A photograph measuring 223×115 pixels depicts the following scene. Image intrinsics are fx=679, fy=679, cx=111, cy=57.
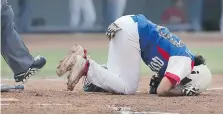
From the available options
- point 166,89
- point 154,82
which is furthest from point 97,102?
point 154,82

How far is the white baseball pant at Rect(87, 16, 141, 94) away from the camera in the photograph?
634 cm

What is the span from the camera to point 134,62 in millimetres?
6359

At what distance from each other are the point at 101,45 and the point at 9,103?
32.8 feet

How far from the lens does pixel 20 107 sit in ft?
17.7

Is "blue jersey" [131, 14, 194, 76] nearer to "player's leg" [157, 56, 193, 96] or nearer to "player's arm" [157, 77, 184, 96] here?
"player's leg" [157, 56, 193, 96]

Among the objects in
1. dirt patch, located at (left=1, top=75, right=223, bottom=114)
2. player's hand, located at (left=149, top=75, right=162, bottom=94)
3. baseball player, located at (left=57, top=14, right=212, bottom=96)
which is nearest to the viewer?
dirt patch, located at (left=1, top=75, right=223, bottom=114)

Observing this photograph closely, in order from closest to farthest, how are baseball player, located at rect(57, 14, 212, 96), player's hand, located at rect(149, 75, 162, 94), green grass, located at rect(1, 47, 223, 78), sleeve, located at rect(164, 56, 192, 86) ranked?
sleeve, located at rect(164, 56, 192, 86)
baseball player, located at rect(57, 14, 212, 96)
player's hand, located at rect(149, 75, 162, 94)
green grass, located at rect(1, 47, 223, 78)

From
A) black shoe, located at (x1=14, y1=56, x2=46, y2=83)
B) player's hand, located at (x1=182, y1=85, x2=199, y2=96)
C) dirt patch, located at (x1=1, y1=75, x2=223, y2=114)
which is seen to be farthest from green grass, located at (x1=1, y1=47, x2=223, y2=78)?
player's hand, located at (x1=182, y1=85, x2=199, y2=96)

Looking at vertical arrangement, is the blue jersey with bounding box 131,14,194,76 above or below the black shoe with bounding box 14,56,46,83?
above

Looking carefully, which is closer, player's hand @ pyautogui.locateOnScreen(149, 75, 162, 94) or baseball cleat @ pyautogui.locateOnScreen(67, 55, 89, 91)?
baseball cleat @ pyautogui.locateOnScreen(67, 55, 89, 91)

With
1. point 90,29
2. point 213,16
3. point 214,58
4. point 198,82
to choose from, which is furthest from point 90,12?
point 198,82

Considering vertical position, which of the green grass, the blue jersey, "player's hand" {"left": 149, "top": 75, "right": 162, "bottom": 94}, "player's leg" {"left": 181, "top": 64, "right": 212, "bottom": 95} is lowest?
the green grass

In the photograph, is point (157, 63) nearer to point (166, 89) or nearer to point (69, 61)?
point (166, 89)

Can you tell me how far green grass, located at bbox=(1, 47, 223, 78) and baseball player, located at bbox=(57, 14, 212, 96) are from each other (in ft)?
8.63
